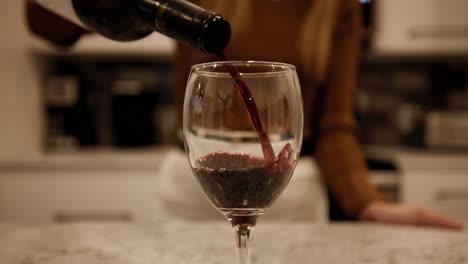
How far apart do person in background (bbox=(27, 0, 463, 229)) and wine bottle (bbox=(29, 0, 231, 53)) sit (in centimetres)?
36

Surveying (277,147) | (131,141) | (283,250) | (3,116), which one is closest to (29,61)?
(3,116)

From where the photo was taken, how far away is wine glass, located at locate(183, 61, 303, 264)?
0.44m

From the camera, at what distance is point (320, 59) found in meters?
1.00

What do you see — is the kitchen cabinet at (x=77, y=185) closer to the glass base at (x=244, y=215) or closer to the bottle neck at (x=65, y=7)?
the bottle neck at (x=65, y=7)

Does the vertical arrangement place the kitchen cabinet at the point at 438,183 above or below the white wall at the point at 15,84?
Result: below

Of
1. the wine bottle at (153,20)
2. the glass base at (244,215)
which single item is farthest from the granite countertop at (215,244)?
the wine bottle at (153,20)

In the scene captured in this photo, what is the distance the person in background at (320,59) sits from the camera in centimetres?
97

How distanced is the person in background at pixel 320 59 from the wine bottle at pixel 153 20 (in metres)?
0.36

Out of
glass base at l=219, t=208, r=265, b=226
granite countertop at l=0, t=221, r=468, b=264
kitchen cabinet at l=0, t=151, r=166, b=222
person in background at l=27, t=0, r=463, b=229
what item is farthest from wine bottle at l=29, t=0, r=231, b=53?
kitchen cabinet at l=0, t=151, r=166, b=222

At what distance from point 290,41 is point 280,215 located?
343 millimetres

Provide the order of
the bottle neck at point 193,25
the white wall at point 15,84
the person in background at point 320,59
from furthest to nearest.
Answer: the white wall at point 15,84 → the person in background at point 320,59 → the bottle neck at point 193,25

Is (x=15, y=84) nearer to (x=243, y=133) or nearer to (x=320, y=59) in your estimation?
(x=320, y=59)

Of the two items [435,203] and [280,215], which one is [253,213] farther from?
[435,203]

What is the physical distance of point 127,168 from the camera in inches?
69.3
